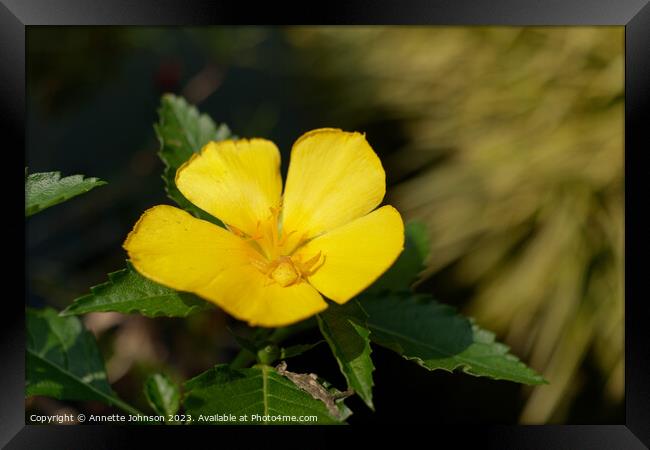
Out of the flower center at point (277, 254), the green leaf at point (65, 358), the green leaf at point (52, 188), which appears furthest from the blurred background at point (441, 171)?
the green leaf at point (52, 188)

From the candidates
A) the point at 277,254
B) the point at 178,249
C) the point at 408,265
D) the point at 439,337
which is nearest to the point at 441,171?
the point at 408,265

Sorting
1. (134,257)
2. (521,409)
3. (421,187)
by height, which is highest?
(421,187)

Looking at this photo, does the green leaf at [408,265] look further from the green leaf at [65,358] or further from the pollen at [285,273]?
the green leaf at [65,358]

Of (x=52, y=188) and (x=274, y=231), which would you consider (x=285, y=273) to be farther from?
(x=52, y=188)

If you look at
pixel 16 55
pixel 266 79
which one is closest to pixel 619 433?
pixel 16 55

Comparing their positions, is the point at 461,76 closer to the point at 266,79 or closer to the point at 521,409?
the point at 266,79

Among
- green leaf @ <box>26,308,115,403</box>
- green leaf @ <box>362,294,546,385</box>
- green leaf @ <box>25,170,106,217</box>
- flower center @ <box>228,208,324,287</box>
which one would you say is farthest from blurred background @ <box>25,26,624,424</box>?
green leaf @ <box>25,170,106,217</box>
